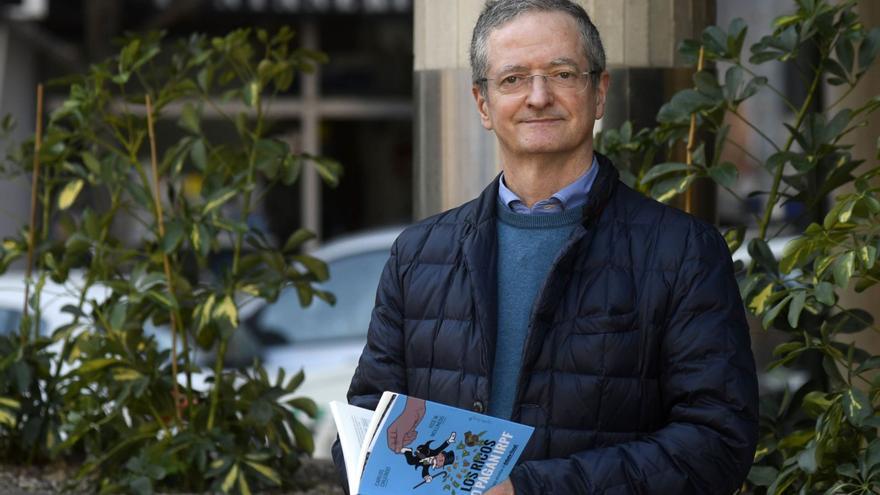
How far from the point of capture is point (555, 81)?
9.92 ft

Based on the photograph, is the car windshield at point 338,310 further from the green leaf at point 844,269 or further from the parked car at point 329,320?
the green leaf at point 844,269

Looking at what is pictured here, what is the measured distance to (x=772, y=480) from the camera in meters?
4.64

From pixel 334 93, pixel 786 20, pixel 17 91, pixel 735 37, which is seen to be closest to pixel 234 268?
pixel 735 37


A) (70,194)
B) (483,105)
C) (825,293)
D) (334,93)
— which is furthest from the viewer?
(334,93)

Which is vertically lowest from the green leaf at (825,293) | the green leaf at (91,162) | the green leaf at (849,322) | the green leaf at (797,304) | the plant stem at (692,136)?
the green leaf at (849,322)

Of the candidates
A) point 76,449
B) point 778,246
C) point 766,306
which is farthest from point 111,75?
point 778,246

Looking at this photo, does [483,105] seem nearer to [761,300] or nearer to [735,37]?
[761,300]

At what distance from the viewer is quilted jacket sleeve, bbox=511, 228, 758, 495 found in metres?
2.89

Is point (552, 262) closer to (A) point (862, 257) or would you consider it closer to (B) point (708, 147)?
(A) point (862, 257)

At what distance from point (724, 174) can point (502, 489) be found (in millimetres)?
2157

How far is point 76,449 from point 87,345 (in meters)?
0.64

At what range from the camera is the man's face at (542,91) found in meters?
3.01

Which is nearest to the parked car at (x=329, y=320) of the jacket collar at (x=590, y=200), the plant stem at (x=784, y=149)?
the plant stem at (x=784, y=149)

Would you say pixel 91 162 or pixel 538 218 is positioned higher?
pixel 538 218
